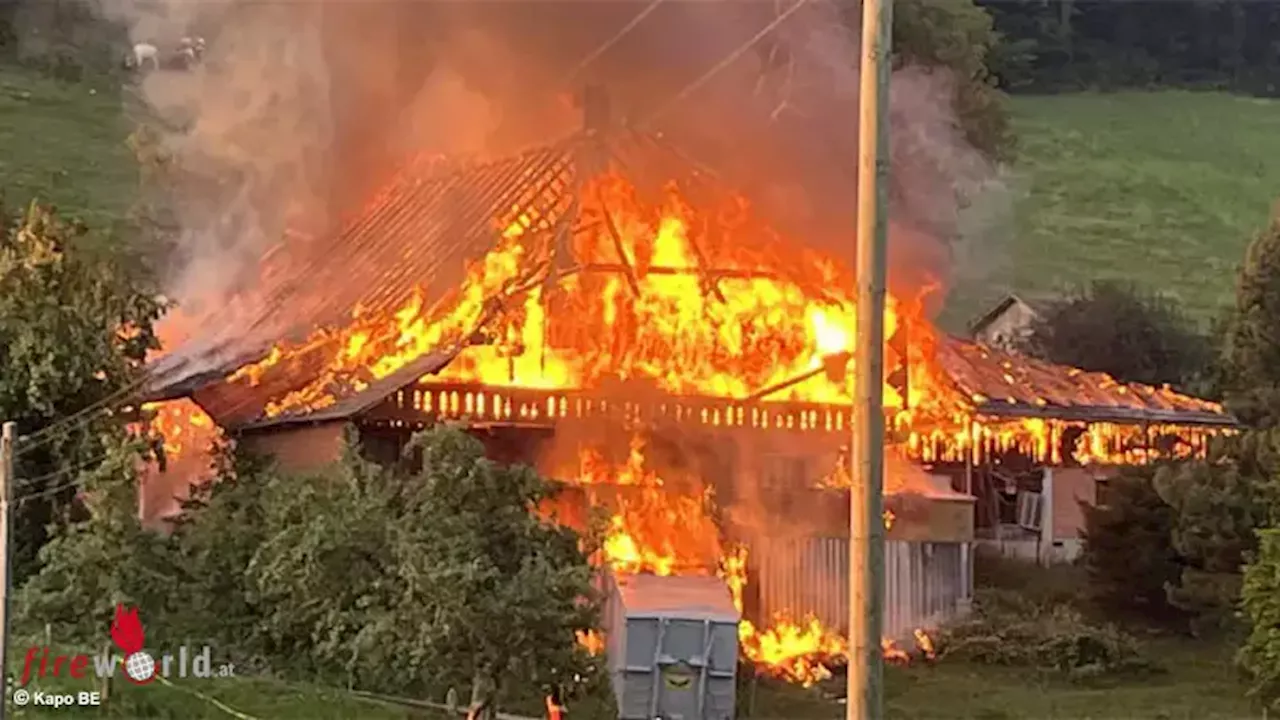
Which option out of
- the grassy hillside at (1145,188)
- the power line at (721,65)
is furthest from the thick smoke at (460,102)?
the grassy hillside at (1145,188)

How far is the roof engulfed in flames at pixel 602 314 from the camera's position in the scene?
2441 centimetres

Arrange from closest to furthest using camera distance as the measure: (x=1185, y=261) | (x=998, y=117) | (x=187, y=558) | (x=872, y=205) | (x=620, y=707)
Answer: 1. (x=872, y=205)
2. (x=620, y=707)
3. (x=187, y=558)
4. (x=998, y=117)
5. (x=1185, y=261)

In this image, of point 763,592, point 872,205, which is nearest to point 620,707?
point 763,592

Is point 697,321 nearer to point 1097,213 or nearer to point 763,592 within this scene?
point 763,592

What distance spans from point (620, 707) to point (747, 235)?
9.51 meters

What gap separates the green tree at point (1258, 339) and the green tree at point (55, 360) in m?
16.2

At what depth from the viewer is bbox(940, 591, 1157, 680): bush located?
2312 centimetres

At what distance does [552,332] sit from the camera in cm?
2480

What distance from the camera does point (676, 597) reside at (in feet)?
66.7

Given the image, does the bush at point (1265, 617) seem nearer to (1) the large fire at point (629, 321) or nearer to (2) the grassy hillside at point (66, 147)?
(1) the large fire at point (629, 321)

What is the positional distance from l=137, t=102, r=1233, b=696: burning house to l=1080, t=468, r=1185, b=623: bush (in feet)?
5.47

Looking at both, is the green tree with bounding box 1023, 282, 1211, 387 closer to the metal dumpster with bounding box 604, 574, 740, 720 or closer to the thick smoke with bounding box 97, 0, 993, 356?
the thick smoke with bounding box 97, 0, 993, 356

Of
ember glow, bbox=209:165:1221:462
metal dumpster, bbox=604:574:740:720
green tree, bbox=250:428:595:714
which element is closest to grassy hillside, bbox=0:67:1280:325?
ember glow, bbox=209:165:1221:462

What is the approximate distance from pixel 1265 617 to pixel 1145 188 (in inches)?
1373
